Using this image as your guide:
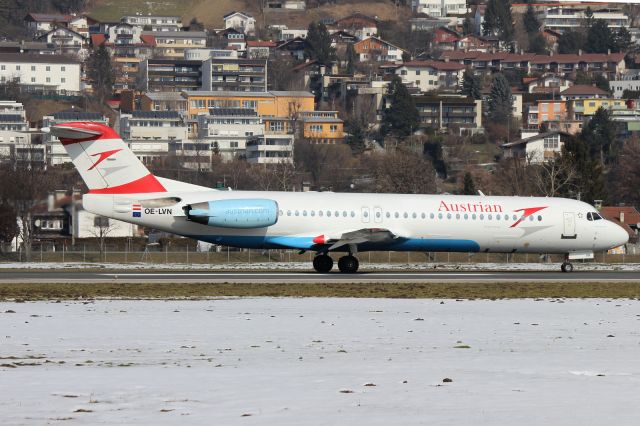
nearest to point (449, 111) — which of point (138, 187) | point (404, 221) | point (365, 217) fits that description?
point (404, 221)

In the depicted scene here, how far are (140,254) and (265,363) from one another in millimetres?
43623

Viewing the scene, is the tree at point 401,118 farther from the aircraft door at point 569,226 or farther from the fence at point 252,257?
the aircraft door at point 569,226

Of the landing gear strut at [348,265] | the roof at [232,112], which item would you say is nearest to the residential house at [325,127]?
the roof at [232,112]

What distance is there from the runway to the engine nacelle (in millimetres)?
1676

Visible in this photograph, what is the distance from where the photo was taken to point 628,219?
92625mm

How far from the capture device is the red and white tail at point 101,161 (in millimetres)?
43375

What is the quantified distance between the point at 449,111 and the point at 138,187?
157m

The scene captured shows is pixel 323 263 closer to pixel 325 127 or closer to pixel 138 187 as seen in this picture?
pixel 138 187

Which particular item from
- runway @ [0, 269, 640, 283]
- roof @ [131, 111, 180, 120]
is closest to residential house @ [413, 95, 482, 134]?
roof @ [131, 111, 180, 120]

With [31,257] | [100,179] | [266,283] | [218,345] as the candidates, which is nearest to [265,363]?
[218,345]

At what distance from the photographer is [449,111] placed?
→ 652 ft

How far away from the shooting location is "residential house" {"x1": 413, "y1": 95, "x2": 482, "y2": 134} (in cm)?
19725

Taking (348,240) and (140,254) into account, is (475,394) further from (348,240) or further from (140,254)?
(140,254)

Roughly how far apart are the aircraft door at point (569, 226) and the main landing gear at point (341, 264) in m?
7.59
